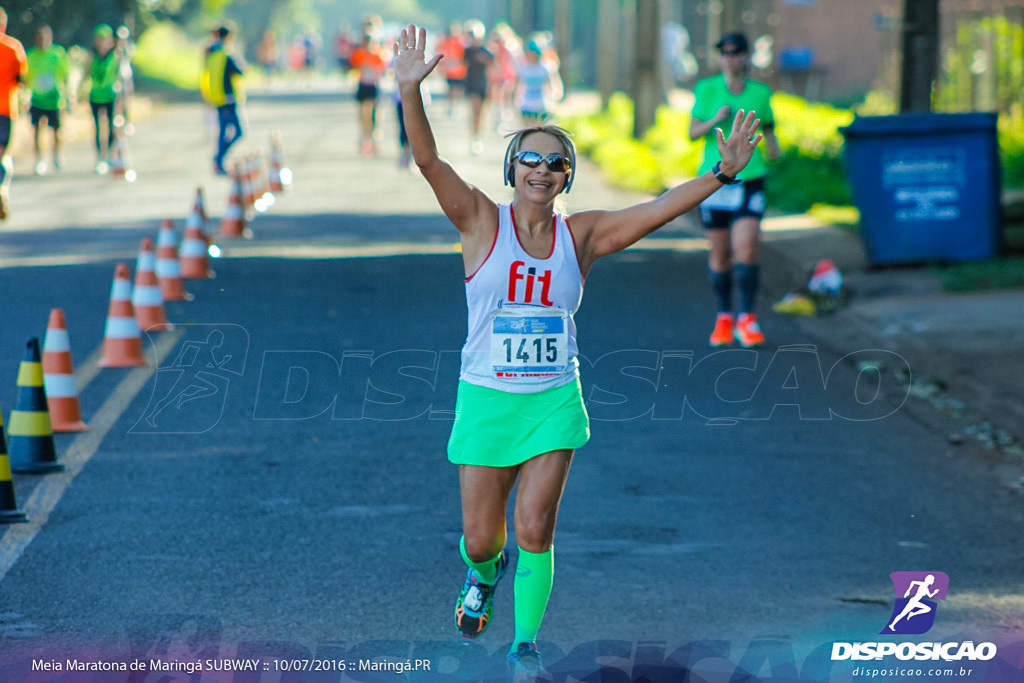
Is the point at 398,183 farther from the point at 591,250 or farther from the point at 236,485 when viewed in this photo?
the point at 591,250

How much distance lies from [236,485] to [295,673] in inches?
103

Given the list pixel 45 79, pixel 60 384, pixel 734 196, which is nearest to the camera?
pixel 60 384

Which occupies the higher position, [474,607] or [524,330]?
[524,330]

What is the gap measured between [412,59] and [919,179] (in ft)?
34.5

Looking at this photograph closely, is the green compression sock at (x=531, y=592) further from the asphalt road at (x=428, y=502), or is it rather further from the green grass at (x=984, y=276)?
the green grass at (x=984, y=276)

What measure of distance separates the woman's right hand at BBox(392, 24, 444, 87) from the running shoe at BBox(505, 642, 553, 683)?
1.73 m

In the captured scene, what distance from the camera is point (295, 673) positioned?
5.18m

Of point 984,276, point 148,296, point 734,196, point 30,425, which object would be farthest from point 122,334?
point 984,276

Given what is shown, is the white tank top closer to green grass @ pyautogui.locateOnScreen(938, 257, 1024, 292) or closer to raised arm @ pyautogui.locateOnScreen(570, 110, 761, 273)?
raised arm @ pyautogui.locateOnScreen(570, 110, 761, 273)

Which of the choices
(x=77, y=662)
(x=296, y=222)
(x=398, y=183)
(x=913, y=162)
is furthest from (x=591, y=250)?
(x=398, y=183)

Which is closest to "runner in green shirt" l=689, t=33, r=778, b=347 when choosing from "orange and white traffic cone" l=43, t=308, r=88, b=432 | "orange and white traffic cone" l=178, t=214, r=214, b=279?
"orange and white traffic cone" l=43, t=308, r=88, b=432

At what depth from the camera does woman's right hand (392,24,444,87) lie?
4.82 m

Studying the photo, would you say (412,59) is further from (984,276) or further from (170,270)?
(984,276)

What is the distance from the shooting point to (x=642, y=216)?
5137 mm
